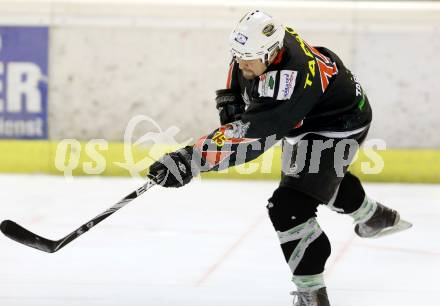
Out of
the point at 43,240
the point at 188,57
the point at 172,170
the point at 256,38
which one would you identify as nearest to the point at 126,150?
the point at 188,57

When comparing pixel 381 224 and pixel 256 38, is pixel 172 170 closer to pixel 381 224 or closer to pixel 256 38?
pixel 256 38

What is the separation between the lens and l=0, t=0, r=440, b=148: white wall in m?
5.80

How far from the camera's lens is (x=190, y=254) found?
3.72 metres

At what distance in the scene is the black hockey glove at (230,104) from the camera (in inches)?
124

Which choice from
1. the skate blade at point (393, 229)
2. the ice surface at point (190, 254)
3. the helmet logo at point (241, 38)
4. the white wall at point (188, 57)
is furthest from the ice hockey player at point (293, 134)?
the white wall at point (188, 57)

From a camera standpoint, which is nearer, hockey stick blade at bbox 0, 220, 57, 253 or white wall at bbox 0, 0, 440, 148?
hockey stick blade at bbox 0, 220, 57, 253

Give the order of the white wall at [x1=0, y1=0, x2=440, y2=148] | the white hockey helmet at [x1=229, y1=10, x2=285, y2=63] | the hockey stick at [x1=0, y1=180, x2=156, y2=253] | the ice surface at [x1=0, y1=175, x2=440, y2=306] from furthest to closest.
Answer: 1. the white wall at [x1=0, y1=0, x2=440, y2=148]
2. the ice surface at [x1=0, y1=175, x2=440, y2=306]
3. the hockey stick at [x1=0, y1=180, x2=156, y2=253]
4. the white hockey helmet at [x1=229, y1=10, x2=285, y2=63]

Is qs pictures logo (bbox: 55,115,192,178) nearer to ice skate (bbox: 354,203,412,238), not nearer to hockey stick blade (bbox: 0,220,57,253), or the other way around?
ice skate (bbox: 354,203,412,238)

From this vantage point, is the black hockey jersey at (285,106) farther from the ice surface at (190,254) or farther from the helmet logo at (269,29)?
the ice surface at (190,254)

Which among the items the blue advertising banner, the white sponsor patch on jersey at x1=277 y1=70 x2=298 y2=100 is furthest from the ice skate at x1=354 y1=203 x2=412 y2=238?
the blue advertising banner

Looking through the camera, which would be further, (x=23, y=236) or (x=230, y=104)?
(x=230, y=104)

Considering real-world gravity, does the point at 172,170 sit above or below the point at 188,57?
above

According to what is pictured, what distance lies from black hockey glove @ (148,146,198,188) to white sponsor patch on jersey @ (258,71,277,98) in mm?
325

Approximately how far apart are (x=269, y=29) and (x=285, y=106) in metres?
0.25
